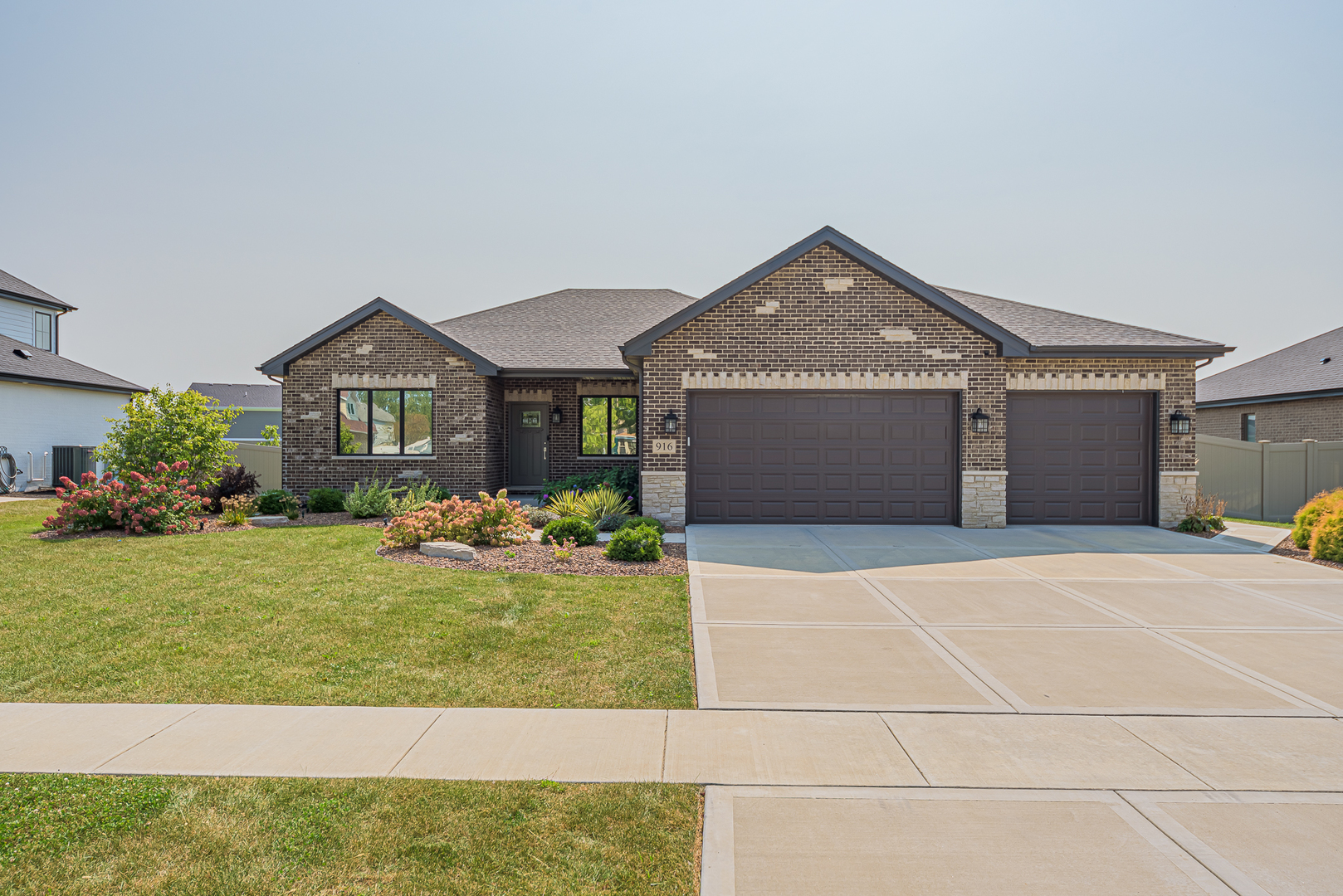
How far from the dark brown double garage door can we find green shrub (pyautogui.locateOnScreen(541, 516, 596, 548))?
316 cm

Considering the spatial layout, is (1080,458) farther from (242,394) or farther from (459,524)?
(242,394)

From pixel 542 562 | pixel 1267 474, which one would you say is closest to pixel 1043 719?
pixel 542 562

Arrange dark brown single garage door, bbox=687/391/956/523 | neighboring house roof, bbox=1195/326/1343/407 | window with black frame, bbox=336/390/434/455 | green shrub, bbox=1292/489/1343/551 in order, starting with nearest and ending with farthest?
1. green shrub, bbox=1292/489/1343/551
2. dark brown single garage door, bbox=687/391/956/523
3. window with black frame, bbox=336/390/434/455
4. neighboring house roof, bbox=1195/326/1343/407

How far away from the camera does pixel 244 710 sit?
4586mm

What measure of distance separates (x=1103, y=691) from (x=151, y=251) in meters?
23.7

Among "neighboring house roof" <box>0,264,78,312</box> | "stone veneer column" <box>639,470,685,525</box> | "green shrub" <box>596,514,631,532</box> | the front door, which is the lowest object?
"green shrub" <box>596,514,631,532</box>

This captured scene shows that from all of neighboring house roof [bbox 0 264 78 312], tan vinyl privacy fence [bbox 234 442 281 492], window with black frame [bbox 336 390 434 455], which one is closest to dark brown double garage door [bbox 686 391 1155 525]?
window with black frame [bbox 336 390 434 455]

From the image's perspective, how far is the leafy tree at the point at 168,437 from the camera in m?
14.6

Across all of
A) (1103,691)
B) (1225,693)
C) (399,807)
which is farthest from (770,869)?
(1225,693)

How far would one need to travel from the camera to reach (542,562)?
9.76m

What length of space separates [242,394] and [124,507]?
4153 cm

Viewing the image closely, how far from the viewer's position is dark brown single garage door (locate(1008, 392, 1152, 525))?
14.1 metres

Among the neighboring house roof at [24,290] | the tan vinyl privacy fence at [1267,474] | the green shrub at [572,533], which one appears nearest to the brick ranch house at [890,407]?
the green shrub at [572,533]

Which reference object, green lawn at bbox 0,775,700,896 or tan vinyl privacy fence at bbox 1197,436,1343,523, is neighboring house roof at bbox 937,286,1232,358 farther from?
green lawn at bbox 0,775,700,896
